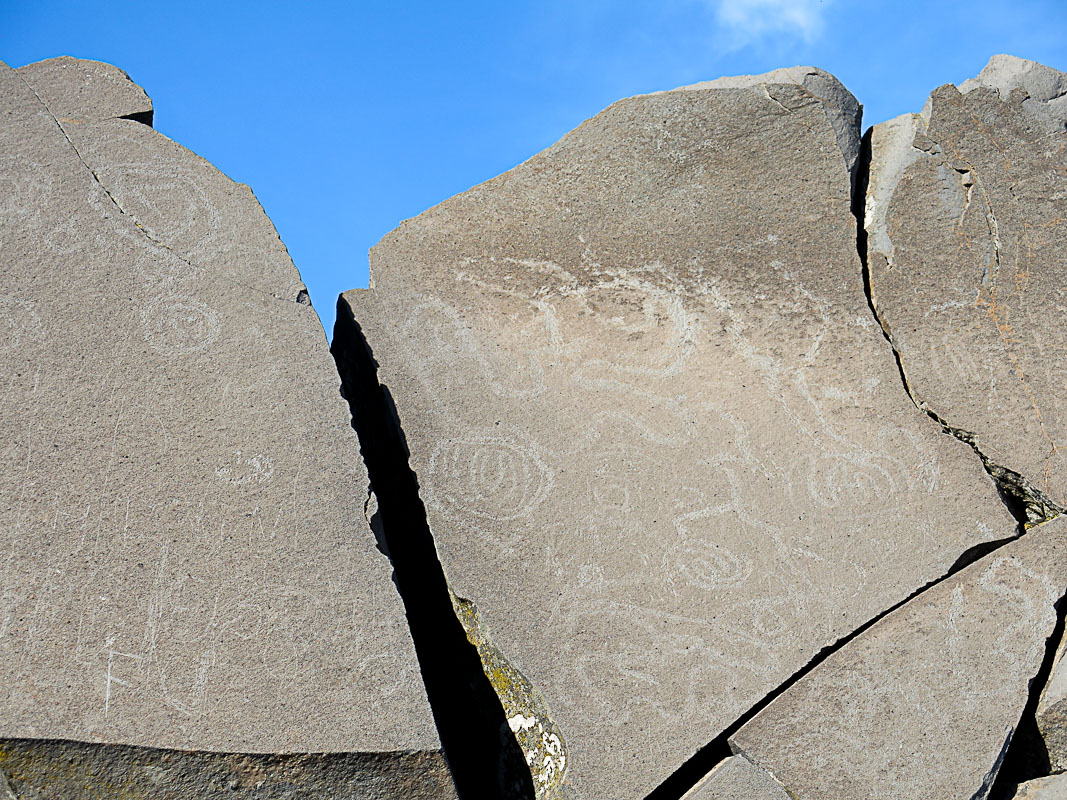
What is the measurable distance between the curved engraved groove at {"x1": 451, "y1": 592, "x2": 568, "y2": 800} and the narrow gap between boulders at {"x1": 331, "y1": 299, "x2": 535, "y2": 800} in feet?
0.09

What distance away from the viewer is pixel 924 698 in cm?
176

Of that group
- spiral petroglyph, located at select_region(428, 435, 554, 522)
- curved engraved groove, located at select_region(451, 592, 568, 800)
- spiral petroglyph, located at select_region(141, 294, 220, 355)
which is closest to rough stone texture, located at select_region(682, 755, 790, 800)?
curved engraved groove, located at select_region(451, 592, 568, 800)

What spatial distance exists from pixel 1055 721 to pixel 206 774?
152cm

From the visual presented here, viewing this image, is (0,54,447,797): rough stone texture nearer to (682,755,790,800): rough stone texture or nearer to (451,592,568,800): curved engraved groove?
(451,592,568,800): curved engraved groove

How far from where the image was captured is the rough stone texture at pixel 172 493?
1577 mm

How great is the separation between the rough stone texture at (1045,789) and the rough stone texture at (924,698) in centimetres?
8

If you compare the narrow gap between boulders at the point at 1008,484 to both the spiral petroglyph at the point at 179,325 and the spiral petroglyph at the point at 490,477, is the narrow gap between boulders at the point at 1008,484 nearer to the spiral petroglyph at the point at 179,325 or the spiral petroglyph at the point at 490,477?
the spiral petroglyph at the point at 490,477

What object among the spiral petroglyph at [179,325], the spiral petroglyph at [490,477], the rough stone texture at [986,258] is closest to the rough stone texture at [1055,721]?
the rough stone texture at [986,258]

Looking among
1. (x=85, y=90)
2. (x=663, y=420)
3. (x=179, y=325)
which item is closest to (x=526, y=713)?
(x=663, y=420)

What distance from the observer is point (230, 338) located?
2.01 m

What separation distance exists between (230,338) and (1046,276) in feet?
6.16

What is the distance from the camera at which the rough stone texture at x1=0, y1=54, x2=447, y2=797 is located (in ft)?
5.17

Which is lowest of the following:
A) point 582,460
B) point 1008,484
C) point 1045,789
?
point 1045,789

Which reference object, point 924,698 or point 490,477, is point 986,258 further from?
point 490,477
